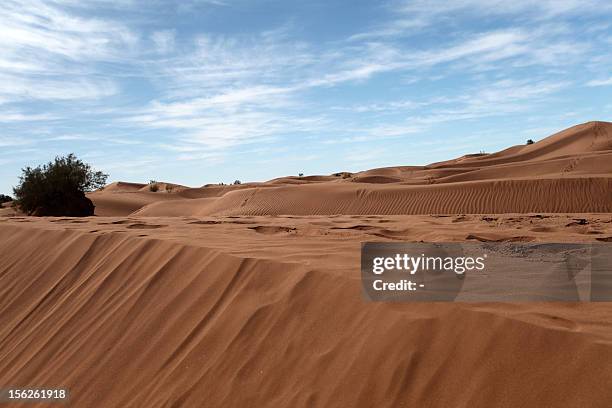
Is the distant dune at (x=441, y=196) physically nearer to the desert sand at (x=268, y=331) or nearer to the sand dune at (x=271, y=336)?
the desert sand at (x=268, y=331)

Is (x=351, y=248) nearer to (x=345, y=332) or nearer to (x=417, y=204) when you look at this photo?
(x=345, y=332)

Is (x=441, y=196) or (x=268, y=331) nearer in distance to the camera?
(x=268, y=331)

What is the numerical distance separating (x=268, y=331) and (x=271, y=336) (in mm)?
61

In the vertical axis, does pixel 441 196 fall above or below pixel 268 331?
above

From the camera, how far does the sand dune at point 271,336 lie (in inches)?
86.6

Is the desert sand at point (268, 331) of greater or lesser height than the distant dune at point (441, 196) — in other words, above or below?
below

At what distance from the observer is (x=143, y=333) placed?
373cm

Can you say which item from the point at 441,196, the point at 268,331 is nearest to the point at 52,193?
the point at 441,196

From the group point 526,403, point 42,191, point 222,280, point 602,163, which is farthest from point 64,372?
point 602,163

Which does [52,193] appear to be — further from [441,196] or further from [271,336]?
[271,336]

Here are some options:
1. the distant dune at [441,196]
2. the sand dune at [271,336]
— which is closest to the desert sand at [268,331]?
the sand dune at [271,336]

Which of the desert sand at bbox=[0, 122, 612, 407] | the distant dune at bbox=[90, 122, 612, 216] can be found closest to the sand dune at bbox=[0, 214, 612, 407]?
the desert sand at bbox=[0, 122, 612, 407]

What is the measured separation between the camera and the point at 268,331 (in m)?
3.11

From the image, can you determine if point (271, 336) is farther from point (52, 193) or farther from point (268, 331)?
point (52, 193)
